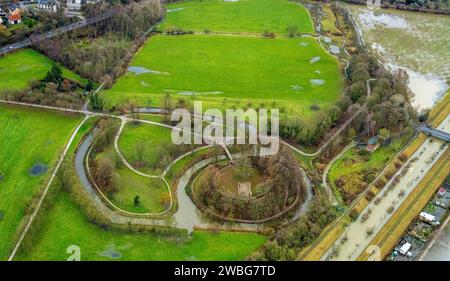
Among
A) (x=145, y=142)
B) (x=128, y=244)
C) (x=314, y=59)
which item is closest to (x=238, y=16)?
(x=314, y=59)

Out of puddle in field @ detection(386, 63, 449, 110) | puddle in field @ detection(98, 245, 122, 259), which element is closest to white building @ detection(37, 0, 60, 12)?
puddle in field @ detection(386, 63, 449, 110)

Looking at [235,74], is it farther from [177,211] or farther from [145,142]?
[177,211]

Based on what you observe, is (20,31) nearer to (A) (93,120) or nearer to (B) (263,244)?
(A) (93,120)

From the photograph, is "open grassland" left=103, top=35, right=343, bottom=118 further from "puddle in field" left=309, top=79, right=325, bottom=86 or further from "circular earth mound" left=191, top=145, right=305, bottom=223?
"circular earth mound" left=191, top=145, right=305, bottom=223

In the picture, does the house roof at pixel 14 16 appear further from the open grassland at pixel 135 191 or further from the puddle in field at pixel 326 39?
the puddle in field at pixel 326 39

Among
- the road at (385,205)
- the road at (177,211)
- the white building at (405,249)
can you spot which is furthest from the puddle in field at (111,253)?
the white building at (405,249)

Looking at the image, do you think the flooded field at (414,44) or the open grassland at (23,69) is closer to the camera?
the open grassland at (23,69)

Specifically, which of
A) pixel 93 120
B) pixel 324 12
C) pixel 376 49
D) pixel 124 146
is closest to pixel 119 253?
pixel 124 146
